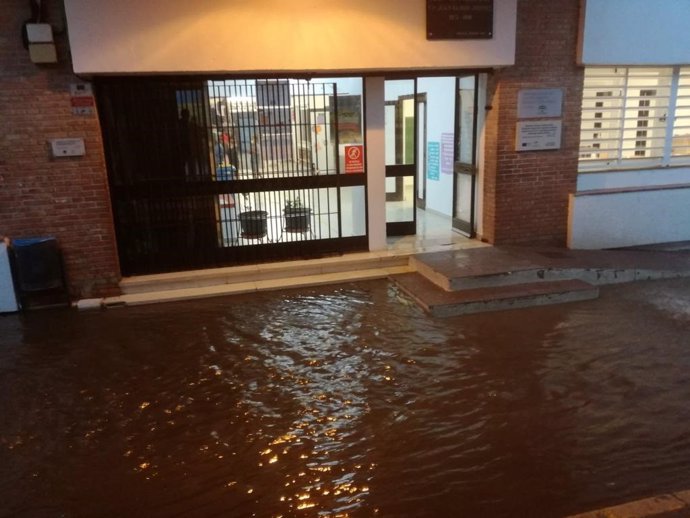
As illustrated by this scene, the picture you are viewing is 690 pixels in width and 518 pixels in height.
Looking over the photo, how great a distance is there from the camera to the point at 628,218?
854cm

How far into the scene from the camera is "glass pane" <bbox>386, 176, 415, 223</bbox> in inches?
352

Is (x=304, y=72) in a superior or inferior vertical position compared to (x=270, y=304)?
superior

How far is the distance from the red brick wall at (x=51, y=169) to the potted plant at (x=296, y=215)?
2.38 metres

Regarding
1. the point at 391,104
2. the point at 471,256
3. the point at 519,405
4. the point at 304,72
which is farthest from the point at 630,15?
the point at 519,405

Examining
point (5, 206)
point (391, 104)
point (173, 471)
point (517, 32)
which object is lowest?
point (173, 471)

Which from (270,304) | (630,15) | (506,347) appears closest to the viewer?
(506,347)

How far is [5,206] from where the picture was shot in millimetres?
6609

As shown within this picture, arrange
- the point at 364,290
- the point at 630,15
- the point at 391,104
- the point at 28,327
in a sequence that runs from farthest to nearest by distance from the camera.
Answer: the point at 391,104 → the point at 630,15 → the point at 364,290 → the point at 28,327

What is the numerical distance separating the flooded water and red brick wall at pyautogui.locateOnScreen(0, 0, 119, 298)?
2.71 ft

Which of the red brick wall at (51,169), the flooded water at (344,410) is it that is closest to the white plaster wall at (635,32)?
the flooded water at (344,410)

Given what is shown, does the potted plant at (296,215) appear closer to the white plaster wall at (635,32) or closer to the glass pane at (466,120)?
the glass pane at (466,120)

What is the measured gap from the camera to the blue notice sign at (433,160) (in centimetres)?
1010

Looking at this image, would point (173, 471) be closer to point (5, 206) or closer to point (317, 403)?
point (317, 403)

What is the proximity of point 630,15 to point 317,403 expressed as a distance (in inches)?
291
